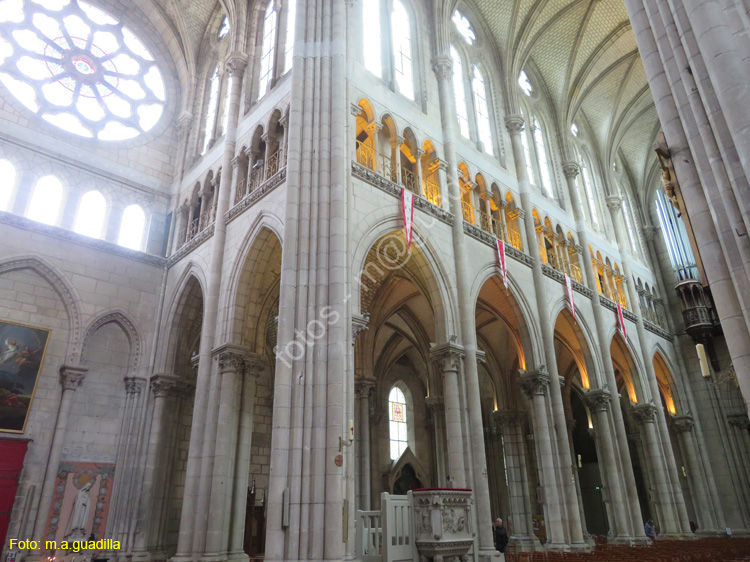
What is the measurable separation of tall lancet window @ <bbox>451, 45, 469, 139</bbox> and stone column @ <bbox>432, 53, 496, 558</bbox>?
28.7 inches

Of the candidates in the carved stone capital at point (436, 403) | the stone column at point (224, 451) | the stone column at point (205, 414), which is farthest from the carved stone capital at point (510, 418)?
the stone column at point (205, 414)

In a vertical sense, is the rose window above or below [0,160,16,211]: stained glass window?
above

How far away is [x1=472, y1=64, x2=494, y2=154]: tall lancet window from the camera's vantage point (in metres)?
18.9

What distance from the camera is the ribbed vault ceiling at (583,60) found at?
20.8 meters

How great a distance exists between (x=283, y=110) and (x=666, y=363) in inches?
785

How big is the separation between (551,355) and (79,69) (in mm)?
17161

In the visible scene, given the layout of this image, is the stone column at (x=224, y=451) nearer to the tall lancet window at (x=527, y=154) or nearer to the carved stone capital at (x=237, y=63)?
the carved stone capital at (x=237, y=63)

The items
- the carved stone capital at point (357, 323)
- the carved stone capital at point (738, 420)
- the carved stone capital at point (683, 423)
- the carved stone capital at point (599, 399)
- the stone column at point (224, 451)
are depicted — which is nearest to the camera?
the carved stone capital at point (357, 323)

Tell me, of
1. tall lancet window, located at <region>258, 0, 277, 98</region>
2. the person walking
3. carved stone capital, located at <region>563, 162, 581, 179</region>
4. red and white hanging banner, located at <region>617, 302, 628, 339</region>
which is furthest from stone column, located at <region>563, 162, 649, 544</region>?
tall lancet window, located at <region>258, 0, 277, 98</region>

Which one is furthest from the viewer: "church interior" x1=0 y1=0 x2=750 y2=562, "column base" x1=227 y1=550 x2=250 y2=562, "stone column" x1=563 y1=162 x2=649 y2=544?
"stone column" x1=563 y1=162 x2=649 y2=544

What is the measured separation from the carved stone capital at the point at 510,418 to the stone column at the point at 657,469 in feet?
13.7

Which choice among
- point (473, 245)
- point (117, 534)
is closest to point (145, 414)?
point (117, 534)

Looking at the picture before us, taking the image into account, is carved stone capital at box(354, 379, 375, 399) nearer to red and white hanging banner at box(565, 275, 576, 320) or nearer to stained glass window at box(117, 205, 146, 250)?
red and white hanging banner at box(565, 275, 576, 320)

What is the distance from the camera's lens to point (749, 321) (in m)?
6.14
